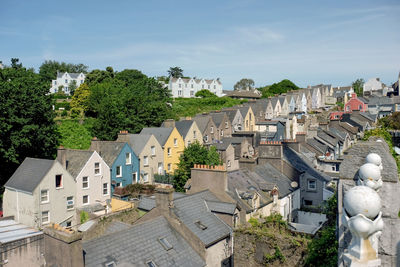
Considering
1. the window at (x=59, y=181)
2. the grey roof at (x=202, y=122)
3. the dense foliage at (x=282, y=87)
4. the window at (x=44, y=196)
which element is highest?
the dense foliage at (x=282, y=87)

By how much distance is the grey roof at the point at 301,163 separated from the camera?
103 ft

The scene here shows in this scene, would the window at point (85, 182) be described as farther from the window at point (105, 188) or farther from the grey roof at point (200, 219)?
the grey roof at point (200, 219)

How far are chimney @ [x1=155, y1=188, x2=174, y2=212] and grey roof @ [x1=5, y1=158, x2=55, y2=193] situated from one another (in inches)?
558

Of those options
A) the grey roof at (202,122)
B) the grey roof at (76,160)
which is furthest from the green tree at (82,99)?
the grey roof at (76,160)

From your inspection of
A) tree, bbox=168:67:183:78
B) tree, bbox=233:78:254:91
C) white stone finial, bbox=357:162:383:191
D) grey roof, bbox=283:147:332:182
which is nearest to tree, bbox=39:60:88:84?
tree, bbox=168:67:183:78

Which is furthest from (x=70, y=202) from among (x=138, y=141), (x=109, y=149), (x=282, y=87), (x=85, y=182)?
(x=282, y=87)

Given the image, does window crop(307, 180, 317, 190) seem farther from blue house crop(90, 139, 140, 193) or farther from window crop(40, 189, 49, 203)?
window crop(40, 189, 49, 203)

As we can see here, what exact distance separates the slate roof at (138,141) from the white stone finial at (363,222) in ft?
122

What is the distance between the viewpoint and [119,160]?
3694cm

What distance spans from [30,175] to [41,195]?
2.51 meters

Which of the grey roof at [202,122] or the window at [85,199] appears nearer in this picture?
the window at [85,199]

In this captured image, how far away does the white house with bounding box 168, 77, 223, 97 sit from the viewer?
108 m

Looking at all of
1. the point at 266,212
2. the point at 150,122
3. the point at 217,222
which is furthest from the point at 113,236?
the point at 150,122

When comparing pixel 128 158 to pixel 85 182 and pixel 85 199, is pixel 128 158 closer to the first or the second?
A: pixel 85 182
